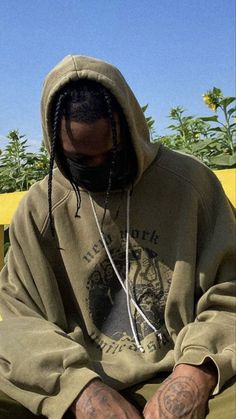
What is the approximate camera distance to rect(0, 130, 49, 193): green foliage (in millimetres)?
5277

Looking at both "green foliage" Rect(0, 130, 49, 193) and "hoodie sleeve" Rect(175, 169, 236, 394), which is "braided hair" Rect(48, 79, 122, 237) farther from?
"green foliage" Rect(0, 130, 49, 193)

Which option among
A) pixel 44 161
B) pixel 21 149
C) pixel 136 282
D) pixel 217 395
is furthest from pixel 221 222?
pixel 21 149

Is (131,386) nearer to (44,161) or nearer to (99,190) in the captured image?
(99,190)

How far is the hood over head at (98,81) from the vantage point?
215 centimetres

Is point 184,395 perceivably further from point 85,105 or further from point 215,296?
point 85,105

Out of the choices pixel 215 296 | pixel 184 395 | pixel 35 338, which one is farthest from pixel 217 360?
pixel 35 338

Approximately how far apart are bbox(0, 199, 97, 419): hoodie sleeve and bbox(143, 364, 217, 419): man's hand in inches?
7.1

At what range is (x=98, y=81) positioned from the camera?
2.14m

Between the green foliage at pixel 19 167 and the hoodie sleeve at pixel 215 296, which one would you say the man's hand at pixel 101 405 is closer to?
the hoodie sleeve at pixel 215 296

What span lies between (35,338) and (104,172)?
0.48 metres

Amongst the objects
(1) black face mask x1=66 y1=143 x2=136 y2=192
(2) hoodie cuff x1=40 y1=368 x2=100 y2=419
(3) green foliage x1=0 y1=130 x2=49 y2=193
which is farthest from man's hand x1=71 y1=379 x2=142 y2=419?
(3) green foliage x1=0 y1=130 x2=49 y2=193

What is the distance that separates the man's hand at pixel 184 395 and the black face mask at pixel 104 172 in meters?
0.55

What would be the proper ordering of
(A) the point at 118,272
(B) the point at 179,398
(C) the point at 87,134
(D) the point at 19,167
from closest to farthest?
(B) the point at 179,398 → (C) the point at 87,134 → (A) the point at 118,272 → (D) the point at 19,167

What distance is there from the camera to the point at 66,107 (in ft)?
7.04
